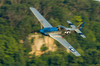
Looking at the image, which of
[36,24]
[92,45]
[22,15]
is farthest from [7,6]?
[92,45]

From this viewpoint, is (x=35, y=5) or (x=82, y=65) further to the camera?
(x=35, y=5)

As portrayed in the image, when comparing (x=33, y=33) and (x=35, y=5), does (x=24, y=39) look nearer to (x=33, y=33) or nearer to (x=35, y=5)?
(x=33, y=33)

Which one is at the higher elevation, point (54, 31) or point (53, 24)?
point (54, 31)

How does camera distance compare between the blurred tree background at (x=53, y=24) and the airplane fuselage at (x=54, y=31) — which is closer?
the airplane fuselage at (x=54, y=31)

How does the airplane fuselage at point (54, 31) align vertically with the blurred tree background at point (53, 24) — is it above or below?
above

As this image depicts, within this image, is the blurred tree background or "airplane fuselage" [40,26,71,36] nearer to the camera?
"airplane fuselage" [40,26,71,36]

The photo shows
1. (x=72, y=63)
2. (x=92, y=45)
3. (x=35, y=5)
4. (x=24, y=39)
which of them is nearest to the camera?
(x=72, y=63)

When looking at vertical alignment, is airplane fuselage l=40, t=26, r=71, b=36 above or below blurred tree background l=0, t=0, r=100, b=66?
above

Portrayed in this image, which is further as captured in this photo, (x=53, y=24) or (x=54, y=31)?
(x=53, y=24)
